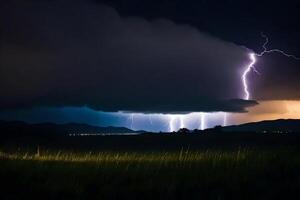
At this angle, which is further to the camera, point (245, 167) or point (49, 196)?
point (245, 167)

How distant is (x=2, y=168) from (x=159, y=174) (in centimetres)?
612

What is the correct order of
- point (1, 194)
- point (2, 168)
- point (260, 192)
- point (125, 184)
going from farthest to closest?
point (2, 168)
point (125, 184)
point (260, 192)
point (1, 194)

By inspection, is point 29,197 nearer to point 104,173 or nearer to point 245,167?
point 104,173

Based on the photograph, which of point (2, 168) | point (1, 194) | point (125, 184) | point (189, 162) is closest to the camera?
point (1, 194)

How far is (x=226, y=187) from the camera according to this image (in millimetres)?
15719

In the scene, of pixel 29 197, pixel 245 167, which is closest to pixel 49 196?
pixel 29 197

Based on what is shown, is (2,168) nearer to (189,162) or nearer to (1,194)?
(1,194)

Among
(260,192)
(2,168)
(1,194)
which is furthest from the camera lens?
(2,168)

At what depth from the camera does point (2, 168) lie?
18219 mm

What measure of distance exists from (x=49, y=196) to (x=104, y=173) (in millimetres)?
4047

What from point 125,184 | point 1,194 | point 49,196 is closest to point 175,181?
point 125,184

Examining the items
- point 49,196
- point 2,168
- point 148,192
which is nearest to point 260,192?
point 148,192

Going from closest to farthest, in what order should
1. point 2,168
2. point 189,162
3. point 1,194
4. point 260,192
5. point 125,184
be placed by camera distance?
1. point 1,194
2. point 260,192
3. point 125,184
4. point 2,168
5. point 189,162

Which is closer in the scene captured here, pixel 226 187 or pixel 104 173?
pixel 226 187
